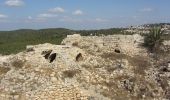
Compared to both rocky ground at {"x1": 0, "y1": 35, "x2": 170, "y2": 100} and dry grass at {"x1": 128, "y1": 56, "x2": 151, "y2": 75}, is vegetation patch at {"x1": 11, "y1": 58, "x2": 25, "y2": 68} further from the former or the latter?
dry grass at {"x1": 128, "y1": 56, "x2": 151, "y2": 75}

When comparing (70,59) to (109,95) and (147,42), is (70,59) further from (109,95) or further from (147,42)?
(147,42)

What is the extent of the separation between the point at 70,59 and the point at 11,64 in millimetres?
3497

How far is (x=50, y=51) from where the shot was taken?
2259cm

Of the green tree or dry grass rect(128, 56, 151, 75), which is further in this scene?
the green tree

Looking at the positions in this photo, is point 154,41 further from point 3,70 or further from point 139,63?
point 3,70

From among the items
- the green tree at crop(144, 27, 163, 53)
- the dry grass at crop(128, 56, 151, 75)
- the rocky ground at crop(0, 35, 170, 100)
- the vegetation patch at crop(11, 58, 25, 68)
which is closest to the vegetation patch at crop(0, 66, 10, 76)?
the rocky ground at crop(0, 35, 170, 100)

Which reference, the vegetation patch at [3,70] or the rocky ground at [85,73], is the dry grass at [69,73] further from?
the vegetation patch at [3,70]

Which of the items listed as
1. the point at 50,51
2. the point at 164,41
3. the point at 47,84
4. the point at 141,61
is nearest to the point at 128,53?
the point at 141,61

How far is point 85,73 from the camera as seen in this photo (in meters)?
20.9

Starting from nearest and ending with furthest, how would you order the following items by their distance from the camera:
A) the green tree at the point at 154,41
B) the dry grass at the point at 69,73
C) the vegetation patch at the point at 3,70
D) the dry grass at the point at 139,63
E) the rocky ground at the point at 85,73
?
the rocky ground at the point at 85,73 < the dry grass at the point at 69,73 < the vegetation patch at the point at 3,70 < the dry grass at the point at 139,63 < the green tree at the point at 154,41

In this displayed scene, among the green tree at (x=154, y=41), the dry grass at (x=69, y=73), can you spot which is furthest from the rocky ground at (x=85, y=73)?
the green tree at (x=154, y=41)

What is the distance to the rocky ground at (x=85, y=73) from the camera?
1875cm

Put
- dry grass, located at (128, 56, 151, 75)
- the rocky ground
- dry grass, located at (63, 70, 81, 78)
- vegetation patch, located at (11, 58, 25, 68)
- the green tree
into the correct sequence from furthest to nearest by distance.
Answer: the green tree
dry grass, located at (128, 56, 151, 75)
vegetation patch, located at (11, 58, 25, 68)
dry grass, located at (63, 70, 81, 78)
the rocky ground

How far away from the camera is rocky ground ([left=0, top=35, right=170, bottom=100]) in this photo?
18750 mm
